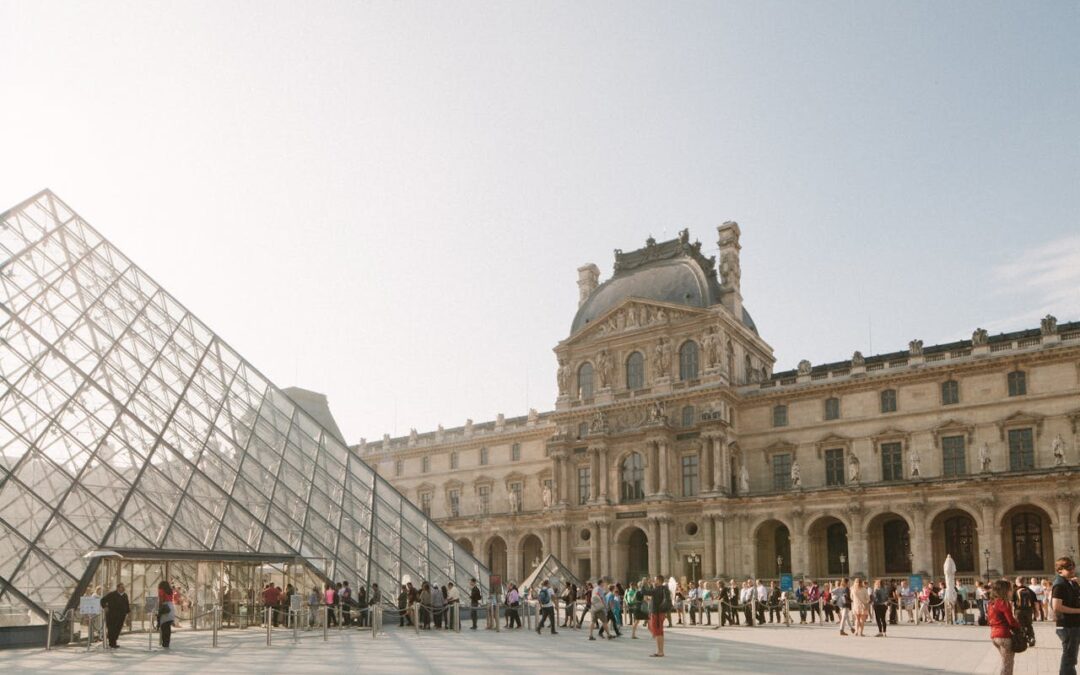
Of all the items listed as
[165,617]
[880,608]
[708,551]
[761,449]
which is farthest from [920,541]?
[165,617]

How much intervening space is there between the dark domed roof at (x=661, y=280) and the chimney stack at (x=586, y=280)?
1812 mm

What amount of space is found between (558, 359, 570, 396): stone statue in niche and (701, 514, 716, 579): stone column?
36.9 feet

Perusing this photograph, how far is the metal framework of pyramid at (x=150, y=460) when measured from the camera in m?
17.4

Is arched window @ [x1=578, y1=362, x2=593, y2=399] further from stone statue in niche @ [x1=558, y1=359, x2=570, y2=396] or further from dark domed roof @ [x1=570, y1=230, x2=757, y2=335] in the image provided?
dark domed roof @ [x1=570, y1=230, x2=757, y2=335]

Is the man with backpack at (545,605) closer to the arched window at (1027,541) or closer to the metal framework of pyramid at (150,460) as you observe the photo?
the metal framework of pyramid at (150,460)

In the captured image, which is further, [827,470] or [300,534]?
[827,470]

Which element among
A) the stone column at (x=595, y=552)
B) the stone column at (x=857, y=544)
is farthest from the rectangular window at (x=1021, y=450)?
the stone column at (x=595, y=552)

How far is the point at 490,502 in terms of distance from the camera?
59.9m

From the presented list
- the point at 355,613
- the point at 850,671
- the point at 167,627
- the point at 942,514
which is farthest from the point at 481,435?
the point at 850,671

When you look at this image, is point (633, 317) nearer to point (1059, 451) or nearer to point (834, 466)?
point (834, 466)

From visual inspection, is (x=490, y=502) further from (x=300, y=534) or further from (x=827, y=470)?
(x=300, y=534)

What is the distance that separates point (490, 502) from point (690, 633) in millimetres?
38398

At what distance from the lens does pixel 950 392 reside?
141 feet

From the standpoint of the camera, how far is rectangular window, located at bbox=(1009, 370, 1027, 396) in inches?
1613
